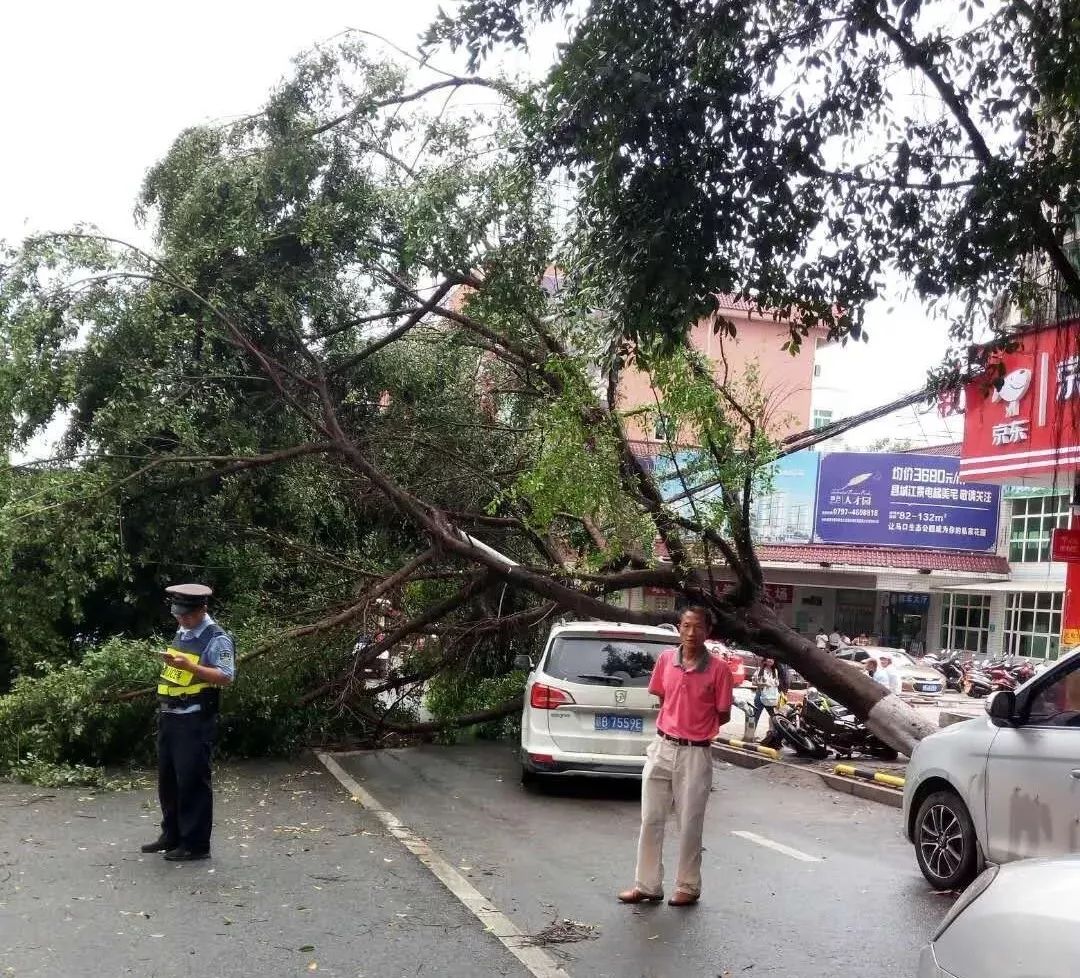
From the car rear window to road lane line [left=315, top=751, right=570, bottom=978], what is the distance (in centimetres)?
205

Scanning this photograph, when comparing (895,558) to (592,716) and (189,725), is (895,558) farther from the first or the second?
(189,725)

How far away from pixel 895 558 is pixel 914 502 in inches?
76.6

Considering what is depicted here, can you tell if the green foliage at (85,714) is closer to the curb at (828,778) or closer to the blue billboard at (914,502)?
the curb at (828,778)

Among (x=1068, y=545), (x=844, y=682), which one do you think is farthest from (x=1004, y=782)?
(x=1068, y=545)

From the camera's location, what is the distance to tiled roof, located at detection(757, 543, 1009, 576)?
1435 inches

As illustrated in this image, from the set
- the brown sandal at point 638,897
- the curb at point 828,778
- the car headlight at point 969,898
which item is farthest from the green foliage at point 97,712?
the car headlight at point 969,898

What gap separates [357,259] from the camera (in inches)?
487

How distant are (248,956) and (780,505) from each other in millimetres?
35169

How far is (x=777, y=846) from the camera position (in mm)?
8742

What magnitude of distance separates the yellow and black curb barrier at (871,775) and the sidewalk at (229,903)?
5766 mm

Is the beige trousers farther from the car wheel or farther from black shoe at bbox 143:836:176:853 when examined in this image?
black shoe at bbox 143:836:176:853

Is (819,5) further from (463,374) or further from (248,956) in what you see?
(463,374)

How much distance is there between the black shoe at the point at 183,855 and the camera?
7.08 metres

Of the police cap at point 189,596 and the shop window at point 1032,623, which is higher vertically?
the police cap at point 189,596
